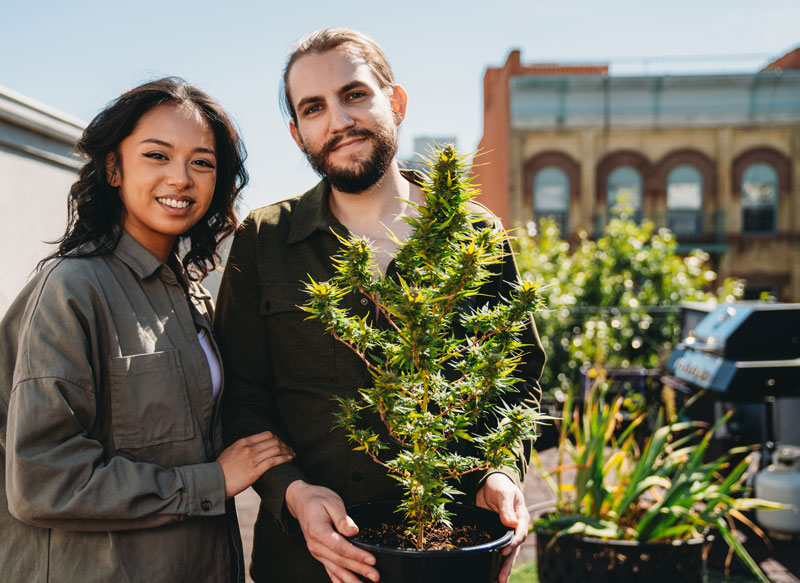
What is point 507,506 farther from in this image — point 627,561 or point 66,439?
point 627,561

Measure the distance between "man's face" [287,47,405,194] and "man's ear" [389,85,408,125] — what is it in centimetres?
17

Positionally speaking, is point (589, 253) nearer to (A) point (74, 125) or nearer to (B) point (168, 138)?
(A) point (74, 125)

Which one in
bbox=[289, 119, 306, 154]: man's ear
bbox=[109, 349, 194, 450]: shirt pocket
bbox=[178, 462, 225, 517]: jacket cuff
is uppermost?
bbox=[289, 119, 306, 154]: man's ear

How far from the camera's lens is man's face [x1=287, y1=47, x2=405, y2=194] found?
6.76ft

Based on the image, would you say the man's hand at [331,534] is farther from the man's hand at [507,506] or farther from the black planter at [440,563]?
the man's hand at [507,506]

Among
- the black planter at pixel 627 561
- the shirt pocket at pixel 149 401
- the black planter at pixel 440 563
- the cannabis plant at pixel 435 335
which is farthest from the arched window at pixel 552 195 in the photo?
the black planter at pixel 440 563

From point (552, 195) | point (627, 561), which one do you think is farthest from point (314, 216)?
point (552, 195)

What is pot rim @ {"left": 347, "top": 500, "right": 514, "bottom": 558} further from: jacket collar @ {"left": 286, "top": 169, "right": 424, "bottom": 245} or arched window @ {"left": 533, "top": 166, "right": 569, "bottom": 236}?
arched window @ {"left": 533, "top": 166, "right": 569, "bottom": 236}

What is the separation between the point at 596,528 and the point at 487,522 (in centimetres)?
200

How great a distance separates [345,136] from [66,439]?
108cm

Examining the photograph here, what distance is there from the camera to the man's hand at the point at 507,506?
1595 mm

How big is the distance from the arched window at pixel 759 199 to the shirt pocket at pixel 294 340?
20.9 meters

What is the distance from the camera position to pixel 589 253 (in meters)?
9.35

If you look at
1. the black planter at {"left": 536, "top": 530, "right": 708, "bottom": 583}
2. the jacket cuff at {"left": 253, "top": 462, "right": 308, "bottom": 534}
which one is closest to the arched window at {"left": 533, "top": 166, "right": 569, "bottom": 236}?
the black planter at {"left": 536, "top": 530, "right": 708, "bottom": 583}
